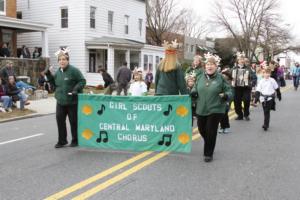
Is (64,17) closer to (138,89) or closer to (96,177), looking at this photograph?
(138,89)

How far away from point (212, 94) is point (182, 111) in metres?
0.71

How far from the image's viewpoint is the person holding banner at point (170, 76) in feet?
25.4

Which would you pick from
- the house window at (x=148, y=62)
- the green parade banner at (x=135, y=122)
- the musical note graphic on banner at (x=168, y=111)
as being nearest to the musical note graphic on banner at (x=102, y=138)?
the green parade banner at (x=135, y=122)

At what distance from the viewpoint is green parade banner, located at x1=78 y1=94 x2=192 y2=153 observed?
747 cm

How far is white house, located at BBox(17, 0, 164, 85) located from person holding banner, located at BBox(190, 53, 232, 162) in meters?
22.7

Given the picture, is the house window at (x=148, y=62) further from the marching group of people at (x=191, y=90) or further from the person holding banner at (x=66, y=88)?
the person holding banner at (x=66, y=88)

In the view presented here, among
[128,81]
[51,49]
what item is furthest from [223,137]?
[51,49]

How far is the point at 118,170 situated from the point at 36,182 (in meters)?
1.20

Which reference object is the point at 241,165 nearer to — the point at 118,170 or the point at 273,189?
the point at 273,189

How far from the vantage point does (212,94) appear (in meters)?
6.98

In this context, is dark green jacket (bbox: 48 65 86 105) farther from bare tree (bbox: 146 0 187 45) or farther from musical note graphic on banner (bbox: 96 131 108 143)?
bare tree (bbox: 146 0 187 45)

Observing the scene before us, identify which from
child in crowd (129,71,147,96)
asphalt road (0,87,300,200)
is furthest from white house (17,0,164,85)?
asphalt road (0,87,300,200)

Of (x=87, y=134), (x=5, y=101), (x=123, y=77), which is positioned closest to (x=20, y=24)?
(x=123, y=77)

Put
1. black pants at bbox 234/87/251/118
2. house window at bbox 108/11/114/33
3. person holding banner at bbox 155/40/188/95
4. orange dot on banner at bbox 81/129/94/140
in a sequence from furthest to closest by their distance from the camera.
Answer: house window at bbox 108/11/114/33, black pants at bbox 234/87/251/118, orange dot on banner at bbox 81/129/94/140, person holding banner at bbox 155/40/188/95
